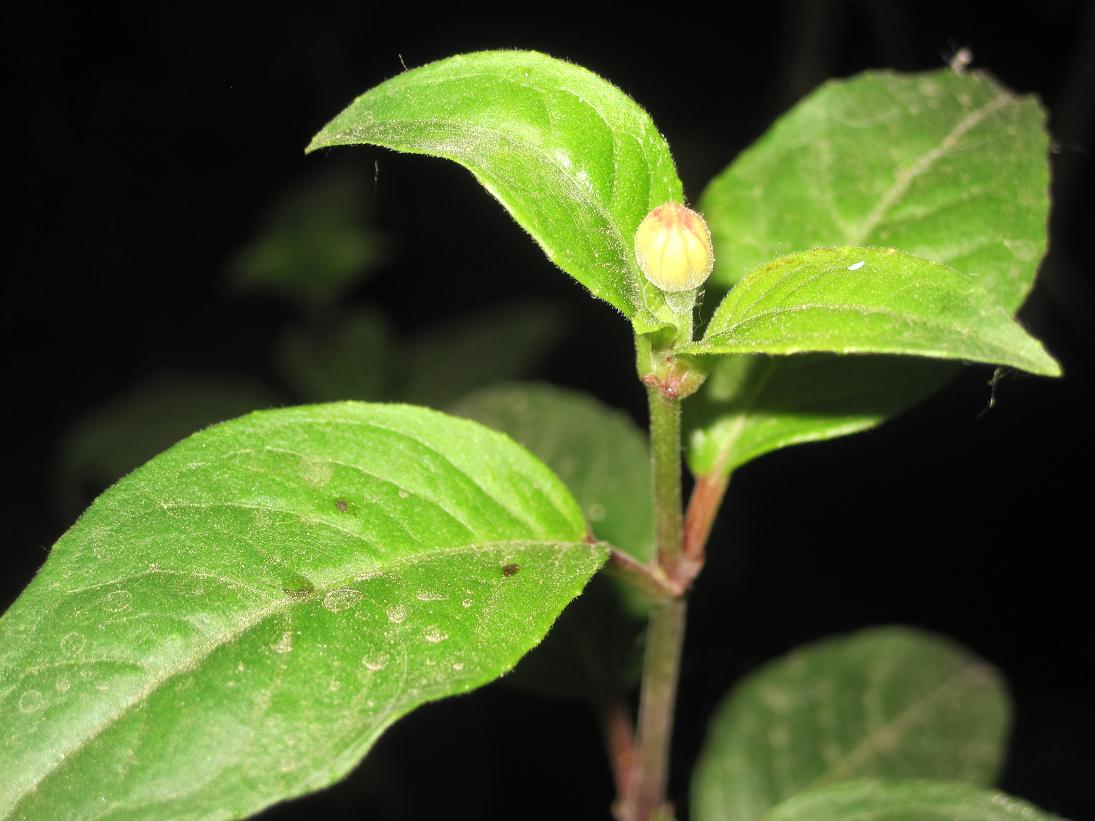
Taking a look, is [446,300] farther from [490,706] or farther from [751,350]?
[751,350]

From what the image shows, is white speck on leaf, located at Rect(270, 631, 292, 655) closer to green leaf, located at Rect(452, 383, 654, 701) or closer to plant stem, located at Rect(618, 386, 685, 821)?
plant stem, located at Rect(618, 386, 685, 821)

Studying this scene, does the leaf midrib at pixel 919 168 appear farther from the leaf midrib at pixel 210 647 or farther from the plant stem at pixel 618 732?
the plant stem at pixel 618 732

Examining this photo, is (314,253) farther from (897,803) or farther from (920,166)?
(897,803)

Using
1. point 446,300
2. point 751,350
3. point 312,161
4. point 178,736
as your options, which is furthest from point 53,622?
point 312,161

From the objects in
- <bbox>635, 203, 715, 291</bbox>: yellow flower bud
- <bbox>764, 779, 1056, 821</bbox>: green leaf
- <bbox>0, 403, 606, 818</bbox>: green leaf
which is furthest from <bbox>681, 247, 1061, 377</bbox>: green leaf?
<bbox>764, 779, 1056, 821</bbox>: green leaf

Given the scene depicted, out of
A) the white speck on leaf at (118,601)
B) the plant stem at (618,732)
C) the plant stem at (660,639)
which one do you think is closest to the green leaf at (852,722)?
the plant stem at (618,732)
